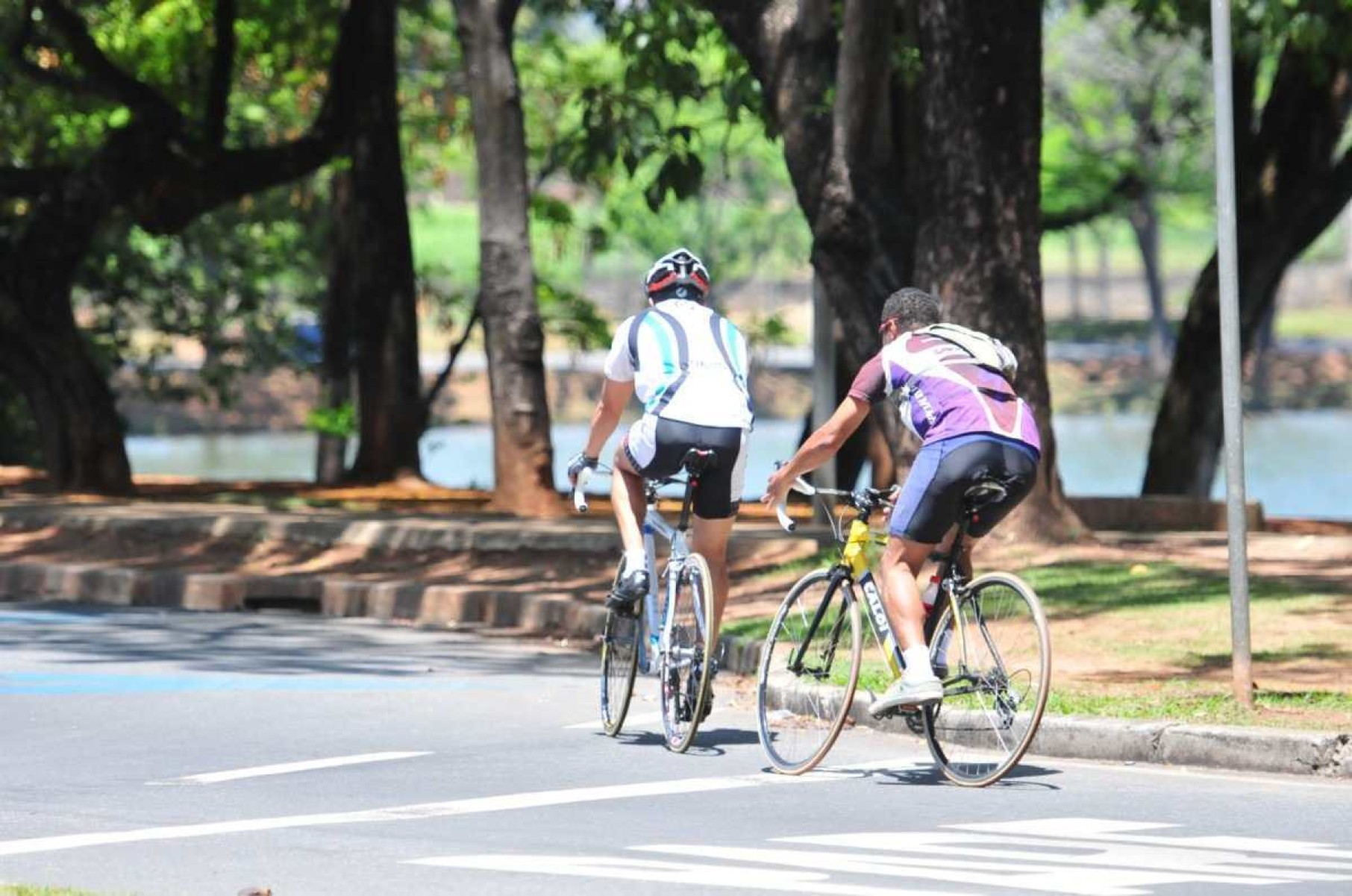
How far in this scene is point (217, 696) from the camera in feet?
38.0

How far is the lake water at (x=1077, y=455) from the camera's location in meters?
40.3

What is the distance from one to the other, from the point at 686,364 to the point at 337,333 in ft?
66.1

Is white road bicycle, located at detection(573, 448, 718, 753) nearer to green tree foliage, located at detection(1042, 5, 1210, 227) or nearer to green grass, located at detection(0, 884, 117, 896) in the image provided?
green grass, located at detection(0, 884, 117, 896)

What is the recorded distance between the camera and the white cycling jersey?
31.6 feet

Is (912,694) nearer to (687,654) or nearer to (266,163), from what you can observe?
(687,654)

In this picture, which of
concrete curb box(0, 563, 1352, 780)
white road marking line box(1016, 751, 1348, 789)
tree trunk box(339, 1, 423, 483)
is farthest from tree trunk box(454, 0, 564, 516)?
white road marking line box(1016, 751, 1348, 789)

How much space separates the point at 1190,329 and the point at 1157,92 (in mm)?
27158

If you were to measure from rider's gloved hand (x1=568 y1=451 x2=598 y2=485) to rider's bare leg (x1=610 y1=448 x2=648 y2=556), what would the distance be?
0.11 meters

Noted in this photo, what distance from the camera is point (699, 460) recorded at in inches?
377

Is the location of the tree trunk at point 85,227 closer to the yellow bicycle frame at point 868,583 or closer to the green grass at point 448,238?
the yellow bicycle frame at point 868,583

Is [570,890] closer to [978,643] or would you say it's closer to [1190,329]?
[978,643]

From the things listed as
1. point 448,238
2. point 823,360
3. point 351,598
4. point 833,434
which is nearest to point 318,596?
point 351,598

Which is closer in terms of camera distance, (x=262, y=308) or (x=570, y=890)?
(x=570, y=890)

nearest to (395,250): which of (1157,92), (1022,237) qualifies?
(1022,237)
